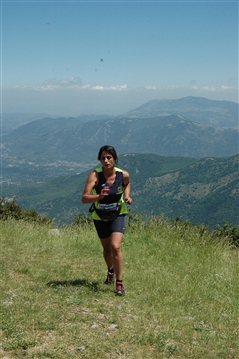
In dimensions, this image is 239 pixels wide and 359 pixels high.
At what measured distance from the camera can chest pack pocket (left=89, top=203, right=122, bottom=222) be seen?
5574 mm

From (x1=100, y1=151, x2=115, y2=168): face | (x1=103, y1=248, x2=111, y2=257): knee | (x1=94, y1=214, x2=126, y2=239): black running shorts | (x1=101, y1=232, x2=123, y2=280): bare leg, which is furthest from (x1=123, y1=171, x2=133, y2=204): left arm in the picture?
(x1=103, y1=248, x2=111, y2=257): knee

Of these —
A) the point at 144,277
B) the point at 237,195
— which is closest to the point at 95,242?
the point at 144,277

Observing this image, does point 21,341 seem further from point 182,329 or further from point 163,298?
point 163,298

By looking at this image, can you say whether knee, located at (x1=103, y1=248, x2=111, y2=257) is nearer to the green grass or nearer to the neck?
the green grass

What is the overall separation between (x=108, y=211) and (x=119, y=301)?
1.37 meters

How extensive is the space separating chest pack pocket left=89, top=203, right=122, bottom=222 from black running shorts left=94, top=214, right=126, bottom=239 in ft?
0.30

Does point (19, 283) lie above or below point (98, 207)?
below

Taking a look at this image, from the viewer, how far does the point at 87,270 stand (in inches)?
280

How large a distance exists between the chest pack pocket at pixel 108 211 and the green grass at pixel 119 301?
1.20 m

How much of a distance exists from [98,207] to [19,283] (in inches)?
72.9

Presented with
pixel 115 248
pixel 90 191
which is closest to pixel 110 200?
pixel 90 191

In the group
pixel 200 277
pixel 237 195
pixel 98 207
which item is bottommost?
pixel 237 195

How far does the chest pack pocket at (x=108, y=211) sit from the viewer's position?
557 centimetres

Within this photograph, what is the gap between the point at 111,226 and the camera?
5.72 metres
